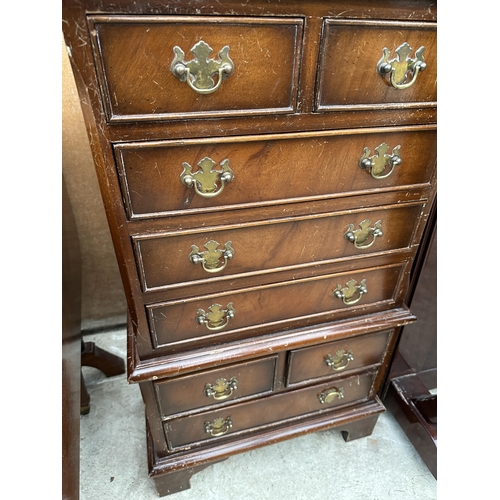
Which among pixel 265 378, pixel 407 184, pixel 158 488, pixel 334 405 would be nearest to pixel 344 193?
pixel 407 184

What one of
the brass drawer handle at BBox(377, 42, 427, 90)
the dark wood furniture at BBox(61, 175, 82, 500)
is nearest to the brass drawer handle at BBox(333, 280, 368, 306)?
the brass drawer handle at BBox(377, 42, 427, 90)

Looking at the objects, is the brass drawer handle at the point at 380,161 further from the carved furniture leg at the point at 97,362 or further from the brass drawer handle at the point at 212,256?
the carved furniture leg at the point at 97,362

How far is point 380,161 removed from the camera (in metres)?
0.77

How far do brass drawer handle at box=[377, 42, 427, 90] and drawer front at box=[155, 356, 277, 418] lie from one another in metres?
0.70

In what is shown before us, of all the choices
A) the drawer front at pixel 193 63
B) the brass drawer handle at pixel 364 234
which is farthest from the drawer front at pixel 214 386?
the drawer front at pixel 193 63

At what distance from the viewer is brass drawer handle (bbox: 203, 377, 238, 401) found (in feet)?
3.27

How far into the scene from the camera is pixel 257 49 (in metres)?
0.59

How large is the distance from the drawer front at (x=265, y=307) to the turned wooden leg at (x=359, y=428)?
1.58 feet

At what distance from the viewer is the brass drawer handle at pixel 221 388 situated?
3.27 feet

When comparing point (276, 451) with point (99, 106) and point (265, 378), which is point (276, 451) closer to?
point (265, 378)

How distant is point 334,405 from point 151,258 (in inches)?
31.6

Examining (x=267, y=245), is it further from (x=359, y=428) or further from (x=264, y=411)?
(x=359, y=428)

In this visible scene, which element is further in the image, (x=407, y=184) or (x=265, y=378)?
(x=265, y=378)

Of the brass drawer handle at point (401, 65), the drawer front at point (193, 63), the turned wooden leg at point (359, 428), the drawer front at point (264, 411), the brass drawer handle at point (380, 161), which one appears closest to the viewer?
the drawer front at point (193, 63)
